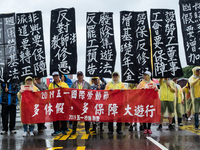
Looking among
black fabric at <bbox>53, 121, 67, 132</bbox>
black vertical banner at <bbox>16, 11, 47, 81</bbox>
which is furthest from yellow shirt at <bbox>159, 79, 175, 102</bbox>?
black vertical banner at <bbox>16, 11, 47, 81</bbox>

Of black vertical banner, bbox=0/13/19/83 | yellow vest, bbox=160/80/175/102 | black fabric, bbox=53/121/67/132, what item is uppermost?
black vertical banner, bbox=0/13/19/83

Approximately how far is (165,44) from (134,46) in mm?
1227

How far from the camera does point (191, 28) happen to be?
35.0ft

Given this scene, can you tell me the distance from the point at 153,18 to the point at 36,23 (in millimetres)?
4722

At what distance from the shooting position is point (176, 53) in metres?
10.4

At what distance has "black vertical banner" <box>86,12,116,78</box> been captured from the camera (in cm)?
1034

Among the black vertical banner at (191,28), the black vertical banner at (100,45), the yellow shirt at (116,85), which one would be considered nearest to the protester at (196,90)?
the black vertical banner at (191,28)

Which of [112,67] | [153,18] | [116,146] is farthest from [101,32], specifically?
[116,146]

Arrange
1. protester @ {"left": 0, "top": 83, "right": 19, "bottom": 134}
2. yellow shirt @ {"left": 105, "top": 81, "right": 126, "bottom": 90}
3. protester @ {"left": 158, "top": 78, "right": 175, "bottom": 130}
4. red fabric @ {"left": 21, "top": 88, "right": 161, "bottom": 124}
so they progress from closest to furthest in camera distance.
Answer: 1. red fabric @ {"left": 21, "top": 88, "right": 161, "bottom": 124}
2. yellow shirt @ {"left": 105, "top": 81, "right": 126, "bottom": 90}
3. protester @ {"left": 0, "top": 83, "right": 19, "bottom": 134}
4. protester @ {"left": 158, "top": 78, "right": 175, "bottom": 130}

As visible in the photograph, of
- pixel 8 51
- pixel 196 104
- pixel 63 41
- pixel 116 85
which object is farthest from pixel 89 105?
pixel 196 104

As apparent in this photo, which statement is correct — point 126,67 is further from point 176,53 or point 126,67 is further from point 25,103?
point 25,103

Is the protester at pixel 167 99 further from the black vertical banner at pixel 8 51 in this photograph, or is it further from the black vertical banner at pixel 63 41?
the black vertical banner at pixel 8 51

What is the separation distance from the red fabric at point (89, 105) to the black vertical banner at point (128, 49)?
1.26 metres

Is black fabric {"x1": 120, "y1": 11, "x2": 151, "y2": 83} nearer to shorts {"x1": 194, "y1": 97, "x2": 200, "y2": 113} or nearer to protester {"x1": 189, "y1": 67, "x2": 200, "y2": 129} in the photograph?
protester {"x1": 189, "y1": 67, "x2": 200, "y2": 129}
